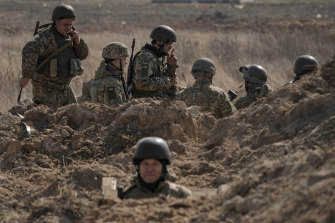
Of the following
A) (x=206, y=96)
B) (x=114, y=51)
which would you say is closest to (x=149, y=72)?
(x=206, y=96)

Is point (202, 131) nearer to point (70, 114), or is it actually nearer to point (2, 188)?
point (70, 114)

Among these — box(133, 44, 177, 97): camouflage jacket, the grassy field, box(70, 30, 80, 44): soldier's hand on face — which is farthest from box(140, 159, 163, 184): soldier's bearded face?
the grassy field

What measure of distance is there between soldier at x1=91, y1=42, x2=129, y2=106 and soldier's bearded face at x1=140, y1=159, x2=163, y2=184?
14.4 ft

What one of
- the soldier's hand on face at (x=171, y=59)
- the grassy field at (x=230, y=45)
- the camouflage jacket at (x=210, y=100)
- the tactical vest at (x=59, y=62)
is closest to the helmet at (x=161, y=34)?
the soldier's hand on face at (x=171, y=59)

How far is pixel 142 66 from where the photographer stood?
31.2 ft

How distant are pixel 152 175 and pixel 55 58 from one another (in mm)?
4519

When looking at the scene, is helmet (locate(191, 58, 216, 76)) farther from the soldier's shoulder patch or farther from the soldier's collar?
the soldier's shoulder patch

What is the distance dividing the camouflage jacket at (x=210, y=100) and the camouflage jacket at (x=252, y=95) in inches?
34.3

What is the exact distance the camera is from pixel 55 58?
9.96m

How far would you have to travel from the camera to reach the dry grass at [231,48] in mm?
20703

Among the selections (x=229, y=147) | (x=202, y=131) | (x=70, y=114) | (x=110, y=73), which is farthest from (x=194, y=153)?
(x=110, y=73)

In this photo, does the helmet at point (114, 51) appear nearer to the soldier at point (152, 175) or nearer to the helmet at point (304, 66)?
the helmet at point (304, 66)

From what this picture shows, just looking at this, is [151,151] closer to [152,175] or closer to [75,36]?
[152,175]

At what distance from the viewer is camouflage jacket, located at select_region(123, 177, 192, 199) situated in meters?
5.87
